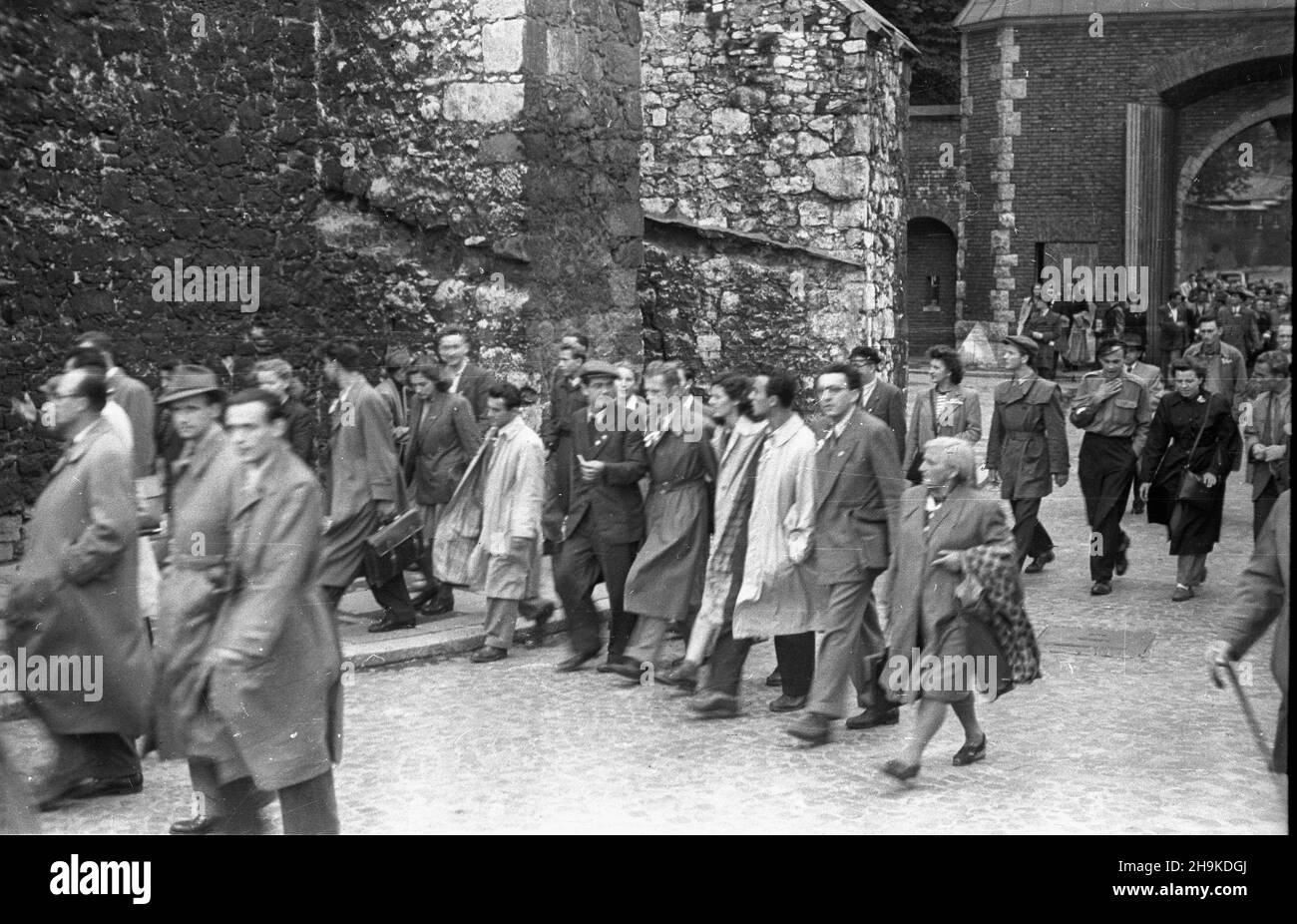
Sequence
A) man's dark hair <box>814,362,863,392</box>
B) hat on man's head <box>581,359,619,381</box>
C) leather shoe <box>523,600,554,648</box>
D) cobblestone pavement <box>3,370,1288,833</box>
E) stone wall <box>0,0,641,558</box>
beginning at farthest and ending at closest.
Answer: stone wall <box>0,0,641,558</box>
leather shoe <box>523,600,554,648</box>
hat on man's head <box>581,359,619,381</box>
man's dark hair <box>814,362,863,392</box>
cobblestone pavement <box>3,370,1288,833</box>

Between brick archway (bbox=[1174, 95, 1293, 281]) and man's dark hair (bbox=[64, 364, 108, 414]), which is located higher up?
brick archway (bbox=[1174, 95, 1293, 281])

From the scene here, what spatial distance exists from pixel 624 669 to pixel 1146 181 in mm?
25607

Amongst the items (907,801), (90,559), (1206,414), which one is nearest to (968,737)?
(907,801)

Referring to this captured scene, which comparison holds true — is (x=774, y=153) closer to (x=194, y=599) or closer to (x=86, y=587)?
(x=86, y=587)

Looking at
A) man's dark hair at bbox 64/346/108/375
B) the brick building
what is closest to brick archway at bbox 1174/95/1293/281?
the brick building

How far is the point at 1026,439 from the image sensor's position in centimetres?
1248

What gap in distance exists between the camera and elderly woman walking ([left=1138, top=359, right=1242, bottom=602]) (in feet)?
39.1

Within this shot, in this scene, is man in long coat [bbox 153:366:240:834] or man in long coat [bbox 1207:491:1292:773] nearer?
man in long coat [bbox 1207:491:1292:773]

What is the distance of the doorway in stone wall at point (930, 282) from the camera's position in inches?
1437

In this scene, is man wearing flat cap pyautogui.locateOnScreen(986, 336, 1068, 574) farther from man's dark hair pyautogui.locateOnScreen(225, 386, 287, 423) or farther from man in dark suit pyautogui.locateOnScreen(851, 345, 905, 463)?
man's dark hair pyautogui.locateOnScreen(225, 386, 287, 423)

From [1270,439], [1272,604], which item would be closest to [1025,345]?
[1270,439]

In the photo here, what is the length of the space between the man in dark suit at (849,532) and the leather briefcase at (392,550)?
2.94 metres

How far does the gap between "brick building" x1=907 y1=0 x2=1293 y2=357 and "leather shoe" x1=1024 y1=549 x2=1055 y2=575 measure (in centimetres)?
2086

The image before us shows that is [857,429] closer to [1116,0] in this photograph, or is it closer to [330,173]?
[330,173]
